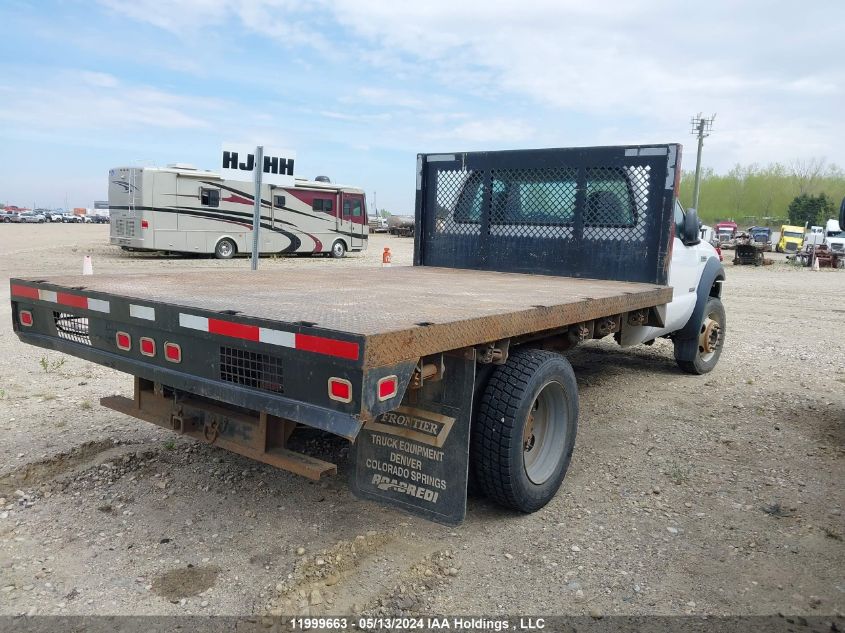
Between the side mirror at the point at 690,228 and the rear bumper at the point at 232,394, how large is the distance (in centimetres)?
448

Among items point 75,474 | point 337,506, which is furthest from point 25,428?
point 337,506

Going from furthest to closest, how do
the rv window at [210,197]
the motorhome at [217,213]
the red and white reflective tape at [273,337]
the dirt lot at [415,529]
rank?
the rv window at [210,197]
the motorhome at [217,213]
the dirt lot at [415,529]
the red and white reflective tape at [273,337]

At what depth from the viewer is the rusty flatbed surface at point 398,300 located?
255 cm

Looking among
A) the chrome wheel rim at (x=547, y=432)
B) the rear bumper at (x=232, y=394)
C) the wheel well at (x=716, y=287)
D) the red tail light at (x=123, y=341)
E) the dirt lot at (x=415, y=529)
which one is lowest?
the dirt lot at (x=415, y=529)

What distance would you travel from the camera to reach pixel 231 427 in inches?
129

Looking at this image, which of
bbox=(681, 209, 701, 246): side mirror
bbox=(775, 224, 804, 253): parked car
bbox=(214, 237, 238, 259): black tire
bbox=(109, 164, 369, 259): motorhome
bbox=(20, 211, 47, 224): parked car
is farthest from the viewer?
bbox=(20, 211, 47, 224): parked car

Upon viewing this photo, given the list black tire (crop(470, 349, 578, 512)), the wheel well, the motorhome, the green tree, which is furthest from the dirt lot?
the green tree

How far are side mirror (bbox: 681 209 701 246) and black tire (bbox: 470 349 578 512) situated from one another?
274cm

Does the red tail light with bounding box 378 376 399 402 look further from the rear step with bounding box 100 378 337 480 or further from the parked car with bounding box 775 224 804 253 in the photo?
the parked car with bounding box 775 224 804 253

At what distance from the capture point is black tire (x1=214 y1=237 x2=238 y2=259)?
21078 mm

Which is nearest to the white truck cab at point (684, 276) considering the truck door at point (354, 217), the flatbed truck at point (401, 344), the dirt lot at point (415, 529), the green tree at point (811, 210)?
the flatbed truck at point (401, 344)

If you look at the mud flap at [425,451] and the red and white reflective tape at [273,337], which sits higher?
the red and white reflective tape at [273,337]

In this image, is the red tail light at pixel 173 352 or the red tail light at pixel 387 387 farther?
the red tail light at pixel 173 352

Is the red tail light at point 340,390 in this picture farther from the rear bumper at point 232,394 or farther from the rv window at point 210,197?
the rv window at point 210,197
